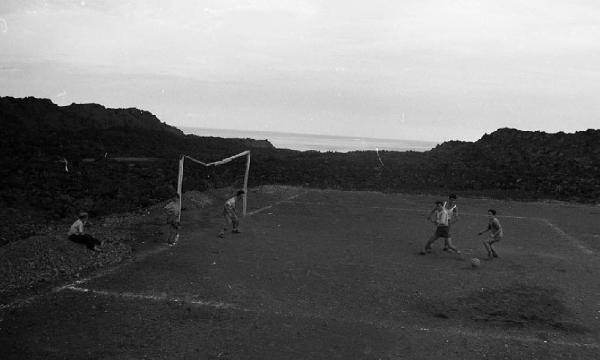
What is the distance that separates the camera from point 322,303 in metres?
10.5

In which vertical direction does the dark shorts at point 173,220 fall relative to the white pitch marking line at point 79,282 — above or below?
above

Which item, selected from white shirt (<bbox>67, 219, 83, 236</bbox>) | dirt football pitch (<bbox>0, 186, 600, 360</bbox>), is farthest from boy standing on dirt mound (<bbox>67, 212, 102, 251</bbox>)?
dirt football pitch (<bbox>0, 186, 600, 360</bbox>)

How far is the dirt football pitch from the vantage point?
8.26 metres

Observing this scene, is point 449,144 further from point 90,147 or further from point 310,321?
point 310,321

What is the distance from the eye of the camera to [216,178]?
1448 inches

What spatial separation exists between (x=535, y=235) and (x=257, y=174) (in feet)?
77.7

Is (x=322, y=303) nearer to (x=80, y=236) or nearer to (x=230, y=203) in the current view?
(x=230, y=203)

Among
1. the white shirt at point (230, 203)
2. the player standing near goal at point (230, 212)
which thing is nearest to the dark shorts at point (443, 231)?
the player standing near goal at point (230, 212)

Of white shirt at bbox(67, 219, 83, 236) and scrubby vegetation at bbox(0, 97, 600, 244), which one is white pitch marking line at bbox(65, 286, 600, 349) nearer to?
white shirt at bbox(67, 219, 83, 236)

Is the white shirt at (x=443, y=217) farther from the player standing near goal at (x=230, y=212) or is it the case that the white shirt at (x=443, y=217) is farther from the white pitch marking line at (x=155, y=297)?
the white pitch marking line at (x=155, y=297)

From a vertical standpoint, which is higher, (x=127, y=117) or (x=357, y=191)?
(x=127, y=117)

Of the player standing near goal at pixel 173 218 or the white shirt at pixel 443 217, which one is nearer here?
the white shirt at pixel 443 217

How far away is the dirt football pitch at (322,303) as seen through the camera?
27.1ft

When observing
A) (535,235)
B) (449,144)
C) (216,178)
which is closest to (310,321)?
(535,235)
